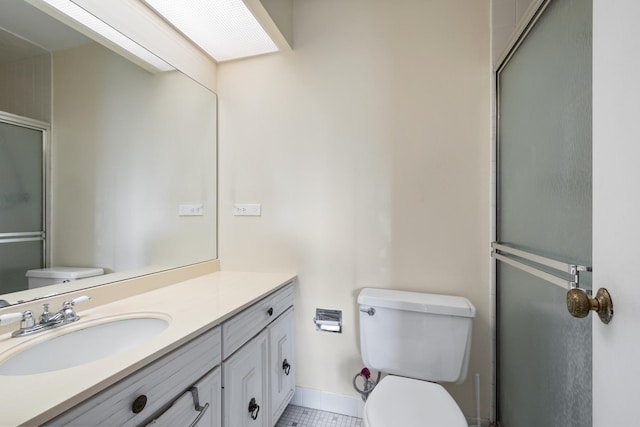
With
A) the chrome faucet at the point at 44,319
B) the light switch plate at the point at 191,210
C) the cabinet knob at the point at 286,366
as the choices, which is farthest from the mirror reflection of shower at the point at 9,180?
the cabinet knob at the point at 286,366

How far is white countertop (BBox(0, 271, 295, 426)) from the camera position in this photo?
0.53 metres

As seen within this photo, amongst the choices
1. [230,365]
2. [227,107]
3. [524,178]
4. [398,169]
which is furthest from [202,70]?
[524,178]

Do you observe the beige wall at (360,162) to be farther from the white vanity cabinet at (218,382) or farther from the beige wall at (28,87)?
the beige wall at (28,87)

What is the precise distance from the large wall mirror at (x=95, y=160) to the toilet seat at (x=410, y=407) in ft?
3.98

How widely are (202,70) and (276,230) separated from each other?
1.12 meters

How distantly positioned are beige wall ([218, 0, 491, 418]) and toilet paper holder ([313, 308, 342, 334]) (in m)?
0.04

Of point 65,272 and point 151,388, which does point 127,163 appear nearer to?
point 65,272

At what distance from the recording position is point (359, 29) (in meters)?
1.57

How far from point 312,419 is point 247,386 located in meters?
0.65

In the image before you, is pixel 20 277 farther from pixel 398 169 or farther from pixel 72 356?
pixel 398 169

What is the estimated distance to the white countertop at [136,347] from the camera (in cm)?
53

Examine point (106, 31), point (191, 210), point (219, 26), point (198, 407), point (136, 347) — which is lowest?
point (198, 407)

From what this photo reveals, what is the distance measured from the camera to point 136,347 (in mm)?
740

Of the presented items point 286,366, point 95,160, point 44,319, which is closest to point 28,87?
point 95,160
